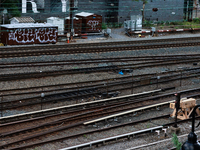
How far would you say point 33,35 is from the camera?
31516 millimetres

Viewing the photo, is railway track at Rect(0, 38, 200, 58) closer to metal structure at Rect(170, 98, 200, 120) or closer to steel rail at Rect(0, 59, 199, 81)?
steel rail at Rect(0, 59, 199, 81)

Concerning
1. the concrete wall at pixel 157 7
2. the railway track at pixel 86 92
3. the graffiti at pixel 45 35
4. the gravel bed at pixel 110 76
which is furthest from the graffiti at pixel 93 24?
the railway track at pixel 86 92

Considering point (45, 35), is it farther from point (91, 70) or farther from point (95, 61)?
point (91, 70)

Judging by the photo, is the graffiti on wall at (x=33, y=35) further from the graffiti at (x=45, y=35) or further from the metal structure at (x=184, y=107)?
the metal structure at (x=184, y=107)

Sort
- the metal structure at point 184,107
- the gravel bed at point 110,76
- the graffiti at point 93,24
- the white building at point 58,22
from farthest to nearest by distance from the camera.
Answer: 1. the graffiti at point 93,24
2. the white building at point 58,22
3. the metal structure at point 184,107
4. the gravel bed at point 110,76

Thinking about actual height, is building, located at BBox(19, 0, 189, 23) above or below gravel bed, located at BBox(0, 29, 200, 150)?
above

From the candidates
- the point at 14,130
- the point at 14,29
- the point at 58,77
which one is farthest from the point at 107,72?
the point at 14,29

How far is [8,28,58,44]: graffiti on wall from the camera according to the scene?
101 feet

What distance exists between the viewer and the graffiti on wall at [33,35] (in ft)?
101

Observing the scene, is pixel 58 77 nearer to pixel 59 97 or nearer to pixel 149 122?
pixel 59 97

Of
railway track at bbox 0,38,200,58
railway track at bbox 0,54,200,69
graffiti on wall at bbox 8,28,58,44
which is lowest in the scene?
railway track at bbox 0,54,200,69

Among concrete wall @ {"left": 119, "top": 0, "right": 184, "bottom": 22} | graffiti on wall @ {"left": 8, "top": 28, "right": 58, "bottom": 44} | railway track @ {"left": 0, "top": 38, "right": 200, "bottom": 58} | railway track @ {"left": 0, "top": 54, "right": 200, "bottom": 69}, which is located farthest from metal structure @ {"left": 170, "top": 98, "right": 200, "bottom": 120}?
concrete wall @ {"left": 119, "top": 0, "right": 184, "bottom": 22}

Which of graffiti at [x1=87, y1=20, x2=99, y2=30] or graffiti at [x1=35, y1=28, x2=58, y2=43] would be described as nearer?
graffiti at [x1=35, y1=28, x2=58, y2=43]

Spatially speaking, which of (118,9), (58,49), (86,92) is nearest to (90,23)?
(118,9)
